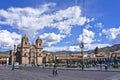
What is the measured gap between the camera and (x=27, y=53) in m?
189

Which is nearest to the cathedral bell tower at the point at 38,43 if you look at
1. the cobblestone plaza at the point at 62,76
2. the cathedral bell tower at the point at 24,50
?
the cathedral bell tower at the point at 24,50

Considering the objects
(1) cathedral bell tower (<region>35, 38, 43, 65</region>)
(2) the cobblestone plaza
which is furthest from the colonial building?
(2) the cobblestone plaza

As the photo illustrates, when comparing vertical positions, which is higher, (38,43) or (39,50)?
(38,43)

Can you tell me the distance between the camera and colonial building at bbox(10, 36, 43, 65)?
608ft

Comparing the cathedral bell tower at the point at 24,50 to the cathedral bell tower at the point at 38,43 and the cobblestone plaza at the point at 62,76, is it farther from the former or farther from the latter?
the cobblestone plaza at the point at 62,76

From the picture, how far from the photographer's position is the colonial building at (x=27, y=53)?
608 feet

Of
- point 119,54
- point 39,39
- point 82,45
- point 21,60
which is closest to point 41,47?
point 39,39

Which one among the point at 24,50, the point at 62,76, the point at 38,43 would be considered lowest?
the point at 62,76

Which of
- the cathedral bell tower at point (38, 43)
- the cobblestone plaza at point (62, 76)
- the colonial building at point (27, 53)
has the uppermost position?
the cathedral bell tower at point (38, 43)

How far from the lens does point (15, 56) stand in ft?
626

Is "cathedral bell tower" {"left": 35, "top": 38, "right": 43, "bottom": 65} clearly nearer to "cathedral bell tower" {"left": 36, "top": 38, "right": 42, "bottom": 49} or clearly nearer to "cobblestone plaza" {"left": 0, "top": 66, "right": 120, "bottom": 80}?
"cathedral bell tower" {"left": 36, "top": 38, "right": 42, "bottom": 49}

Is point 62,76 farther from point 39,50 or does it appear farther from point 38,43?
point 38,43

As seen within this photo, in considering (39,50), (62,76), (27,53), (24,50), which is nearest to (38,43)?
(39,50)

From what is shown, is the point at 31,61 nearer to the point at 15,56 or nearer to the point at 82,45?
the point at 15,56
